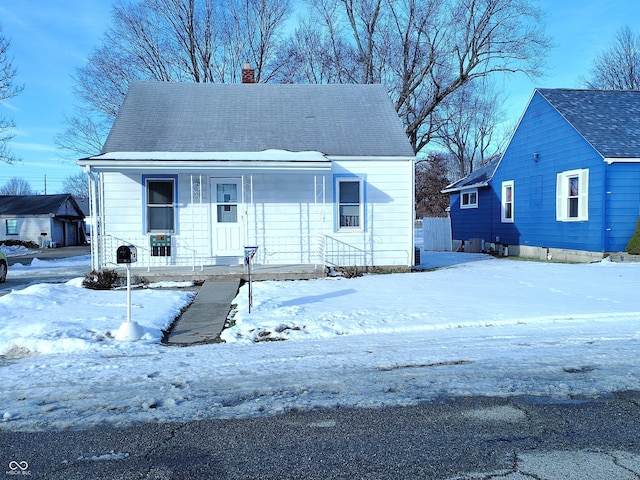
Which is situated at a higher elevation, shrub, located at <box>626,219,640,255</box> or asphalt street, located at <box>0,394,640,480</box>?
shrub, located at <box>626,219,640,255</box>

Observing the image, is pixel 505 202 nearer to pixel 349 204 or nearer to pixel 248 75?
pixel 349 204

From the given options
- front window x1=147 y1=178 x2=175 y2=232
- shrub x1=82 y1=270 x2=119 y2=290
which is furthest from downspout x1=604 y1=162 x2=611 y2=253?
shrub x1=82 y1=270 x2=119 y2=290

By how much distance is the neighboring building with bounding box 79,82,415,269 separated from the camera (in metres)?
12.5

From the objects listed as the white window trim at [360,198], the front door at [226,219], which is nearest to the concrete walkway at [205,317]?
the front door at [226,219]

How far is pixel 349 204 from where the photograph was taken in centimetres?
1323

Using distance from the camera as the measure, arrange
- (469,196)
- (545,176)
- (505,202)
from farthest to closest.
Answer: (469,196), (505,202), (545,176)

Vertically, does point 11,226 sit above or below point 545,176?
below

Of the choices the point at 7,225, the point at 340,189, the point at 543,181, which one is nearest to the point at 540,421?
the point at 340,189

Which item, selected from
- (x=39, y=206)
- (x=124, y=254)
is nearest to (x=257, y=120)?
(x=124, y=254)

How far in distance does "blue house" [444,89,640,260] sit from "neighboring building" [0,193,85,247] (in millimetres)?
35221

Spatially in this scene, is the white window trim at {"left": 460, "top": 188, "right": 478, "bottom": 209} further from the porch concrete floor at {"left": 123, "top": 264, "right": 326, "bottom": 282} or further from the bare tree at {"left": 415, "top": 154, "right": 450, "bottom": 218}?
the bare tree at {"left": 415, "top": 154, "right": 450, "bottom": 218}

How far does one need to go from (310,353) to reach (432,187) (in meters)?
51.5

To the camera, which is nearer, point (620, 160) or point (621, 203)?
point (620, 160)

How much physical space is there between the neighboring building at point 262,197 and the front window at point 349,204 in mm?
28
